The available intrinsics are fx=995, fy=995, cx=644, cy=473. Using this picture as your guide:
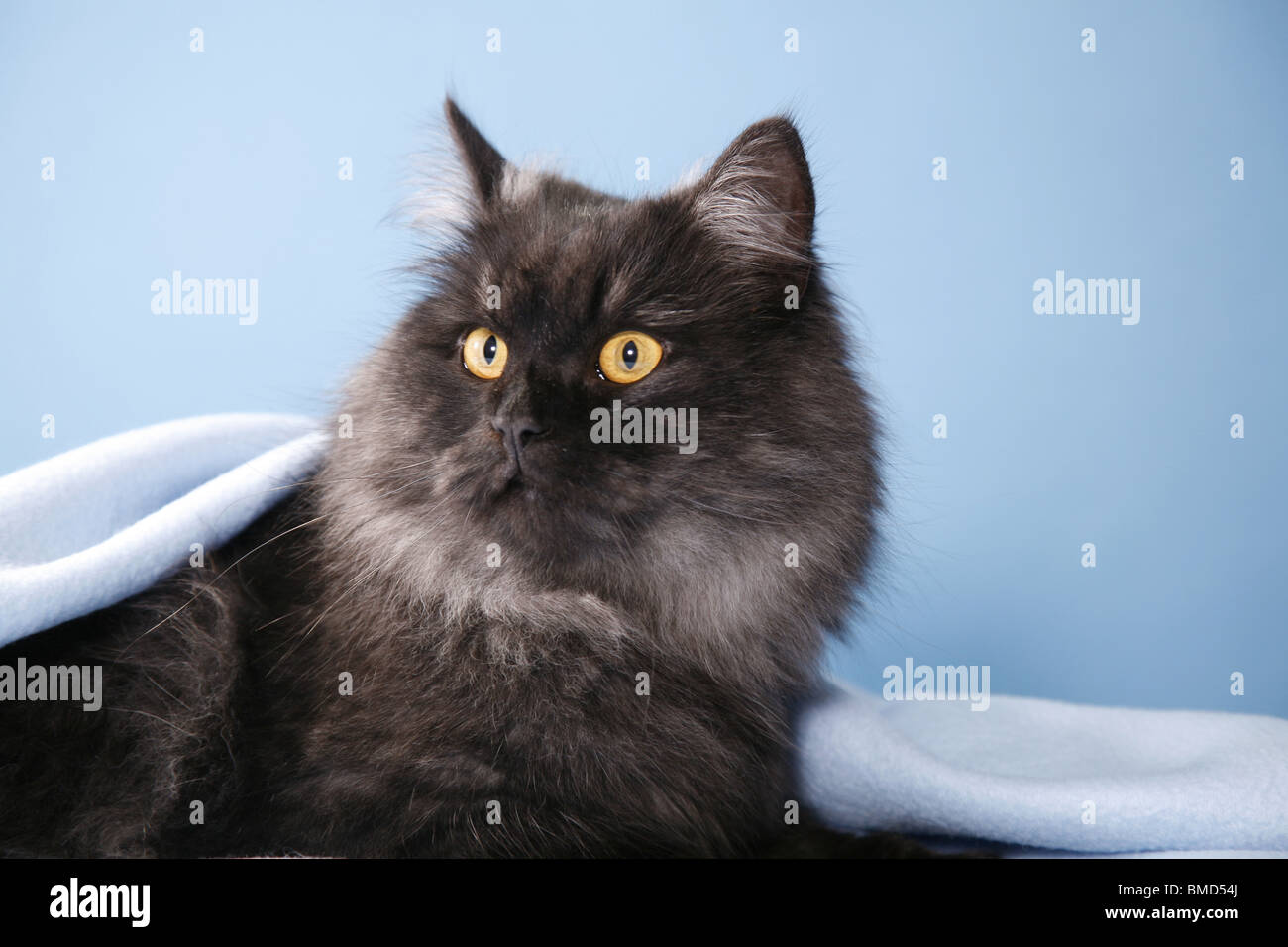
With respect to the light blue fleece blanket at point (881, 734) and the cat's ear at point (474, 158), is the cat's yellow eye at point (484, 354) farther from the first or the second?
the light blue fleece blanket at point (881, 734)

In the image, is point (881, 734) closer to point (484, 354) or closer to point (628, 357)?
point (628, 357)

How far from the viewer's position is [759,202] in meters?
2.15

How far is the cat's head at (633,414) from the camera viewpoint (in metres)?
1.91

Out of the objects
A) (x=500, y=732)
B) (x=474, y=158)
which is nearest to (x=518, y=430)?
(x=500, y=732)

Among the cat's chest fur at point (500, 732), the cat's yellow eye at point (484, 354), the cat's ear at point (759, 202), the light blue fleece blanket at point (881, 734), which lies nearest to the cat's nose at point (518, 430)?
the cat's yellow eye at point (484, 354)

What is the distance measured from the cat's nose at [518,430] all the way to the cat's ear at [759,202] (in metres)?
0.65

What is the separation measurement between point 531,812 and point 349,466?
898 millimetres

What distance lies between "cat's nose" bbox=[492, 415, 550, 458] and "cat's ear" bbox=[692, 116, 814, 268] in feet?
2.14

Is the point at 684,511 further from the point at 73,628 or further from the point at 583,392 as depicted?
the point at 73,628

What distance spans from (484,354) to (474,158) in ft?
1.90

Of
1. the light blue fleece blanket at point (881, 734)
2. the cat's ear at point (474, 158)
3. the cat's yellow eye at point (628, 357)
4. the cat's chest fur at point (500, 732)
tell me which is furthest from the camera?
the cat's ear at point (474, 158)

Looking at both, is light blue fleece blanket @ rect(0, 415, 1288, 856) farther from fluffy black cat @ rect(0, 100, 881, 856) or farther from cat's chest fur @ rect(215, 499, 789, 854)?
cat's chest fur @ rect(215, 499, 789, 854)

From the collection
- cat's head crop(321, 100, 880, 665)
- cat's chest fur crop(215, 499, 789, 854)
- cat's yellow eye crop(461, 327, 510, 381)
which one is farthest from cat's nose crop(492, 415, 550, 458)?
cat's chest fur crop(215, 499, 789, 854)

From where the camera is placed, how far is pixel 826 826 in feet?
7.72
